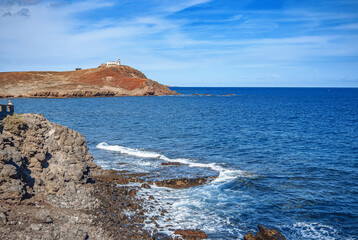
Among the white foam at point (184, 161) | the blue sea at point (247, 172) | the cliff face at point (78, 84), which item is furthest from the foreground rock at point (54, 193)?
the cliff face at point (78, 84)

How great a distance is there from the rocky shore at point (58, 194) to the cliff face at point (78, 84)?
111 metres

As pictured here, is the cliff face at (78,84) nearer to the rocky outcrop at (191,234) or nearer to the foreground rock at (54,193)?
the foreground rock at (54,193)

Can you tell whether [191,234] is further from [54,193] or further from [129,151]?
[129,151]

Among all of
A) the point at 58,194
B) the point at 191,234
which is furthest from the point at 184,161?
the point at 58,194

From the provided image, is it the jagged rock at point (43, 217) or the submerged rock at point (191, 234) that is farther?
the submerged rock at point (191, 234)

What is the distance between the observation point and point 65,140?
70.8 ft

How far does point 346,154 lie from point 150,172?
22.2m

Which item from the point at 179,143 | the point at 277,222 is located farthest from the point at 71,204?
the point at 179,143

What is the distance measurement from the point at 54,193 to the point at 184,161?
50.1 ft

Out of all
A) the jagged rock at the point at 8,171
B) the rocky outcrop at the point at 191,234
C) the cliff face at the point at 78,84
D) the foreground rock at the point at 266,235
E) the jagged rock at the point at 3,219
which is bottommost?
the rocky outcrop at the point at 191,234

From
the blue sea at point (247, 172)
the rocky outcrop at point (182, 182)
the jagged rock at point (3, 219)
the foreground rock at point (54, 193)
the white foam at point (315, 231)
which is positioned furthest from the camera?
the rocky outcrop at point (182, 182)

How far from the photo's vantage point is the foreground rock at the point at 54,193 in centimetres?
1368

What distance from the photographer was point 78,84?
140 m

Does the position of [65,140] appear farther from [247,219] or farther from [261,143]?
[261,143]
